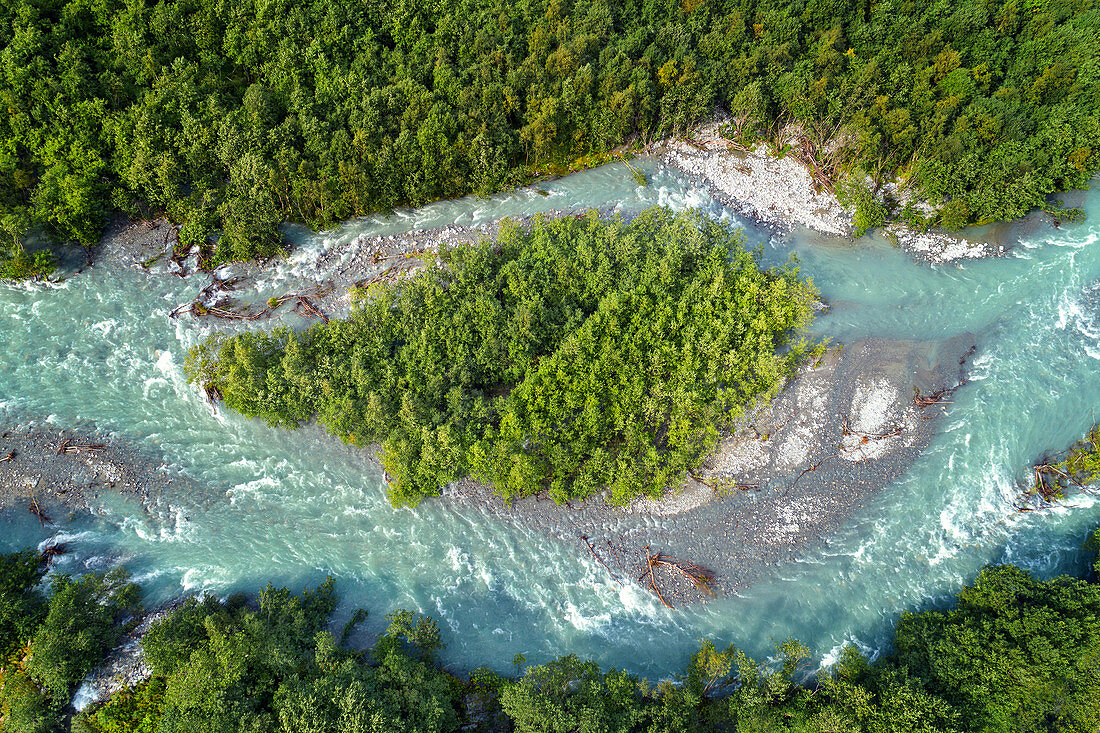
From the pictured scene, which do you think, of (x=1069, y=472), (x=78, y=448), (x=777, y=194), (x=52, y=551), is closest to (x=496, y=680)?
(x=52, y=551)

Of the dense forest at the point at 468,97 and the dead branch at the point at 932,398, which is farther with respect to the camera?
the dense forest at the point at 468,97

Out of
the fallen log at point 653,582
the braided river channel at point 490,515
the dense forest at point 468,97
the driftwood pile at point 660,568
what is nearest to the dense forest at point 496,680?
the braided river channel at point 490,515

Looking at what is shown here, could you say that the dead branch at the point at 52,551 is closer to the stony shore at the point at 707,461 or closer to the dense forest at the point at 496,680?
the dense forest at the point at 496,680

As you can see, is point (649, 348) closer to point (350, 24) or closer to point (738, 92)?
point (738, 92)

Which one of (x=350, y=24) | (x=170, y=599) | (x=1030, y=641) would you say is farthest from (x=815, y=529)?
(x=350, y=24)

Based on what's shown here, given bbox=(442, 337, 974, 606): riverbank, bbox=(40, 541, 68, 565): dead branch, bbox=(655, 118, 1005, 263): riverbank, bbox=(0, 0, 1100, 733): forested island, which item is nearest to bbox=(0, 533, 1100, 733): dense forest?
bbox=(0, 0, 1100, 733): forested island
